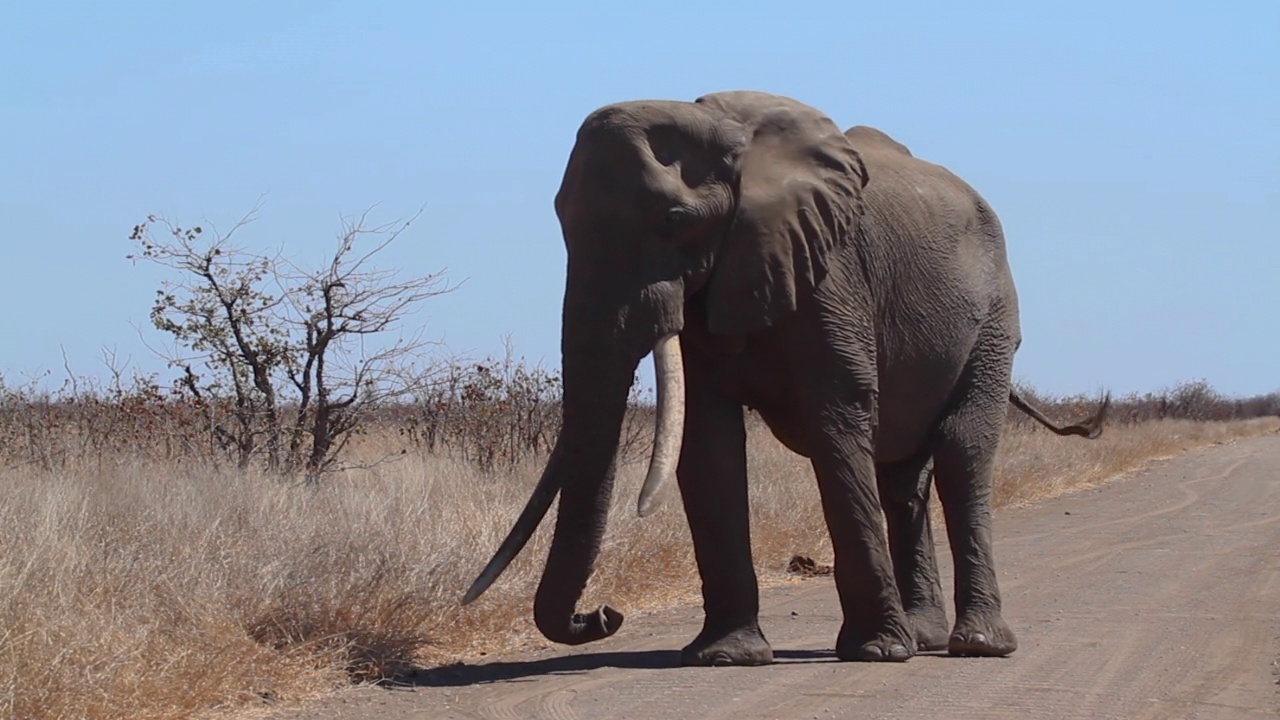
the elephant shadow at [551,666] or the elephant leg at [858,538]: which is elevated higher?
the elephant leg at [858,538]

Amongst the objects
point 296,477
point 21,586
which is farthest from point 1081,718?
point 296,477

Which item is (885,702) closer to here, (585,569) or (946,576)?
(585,569)

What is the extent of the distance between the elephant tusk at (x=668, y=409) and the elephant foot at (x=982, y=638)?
2491 mm

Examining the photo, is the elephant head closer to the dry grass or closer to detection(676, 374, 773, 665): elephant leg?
detection(676, 374, 773, 665): elephant leg

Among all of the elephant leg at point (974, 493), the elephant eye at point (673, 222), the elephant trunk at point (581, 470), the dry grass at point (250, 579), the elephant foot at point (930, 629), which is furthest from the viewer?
the elephant foot at point (930, 629)

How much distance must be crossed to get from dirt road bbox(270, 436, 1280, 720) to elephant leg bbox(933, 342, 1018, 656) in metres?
0.23

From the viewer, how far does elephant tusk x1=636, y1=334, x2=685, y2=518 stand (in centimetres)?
775

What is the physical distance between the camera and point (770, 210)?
8609 mm

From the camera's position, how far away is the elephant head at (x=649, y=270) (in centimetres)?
799

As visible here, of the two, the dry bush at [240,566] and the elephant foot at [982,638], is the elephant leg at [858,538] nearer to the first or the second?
the elephant foot at [982,638]

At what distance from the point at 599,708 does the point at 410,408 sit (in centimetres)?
1060

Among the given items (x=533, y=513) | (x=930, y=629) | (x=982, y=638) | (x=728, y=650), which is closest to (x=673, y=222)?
(x=533, y=513)

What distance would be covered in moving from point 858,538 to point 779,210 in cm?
173

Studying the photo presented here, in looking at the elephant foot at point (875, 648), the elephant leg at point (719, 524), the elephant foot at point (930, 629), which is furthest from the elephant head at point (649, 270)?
the elephant foot at point (930, 629)
